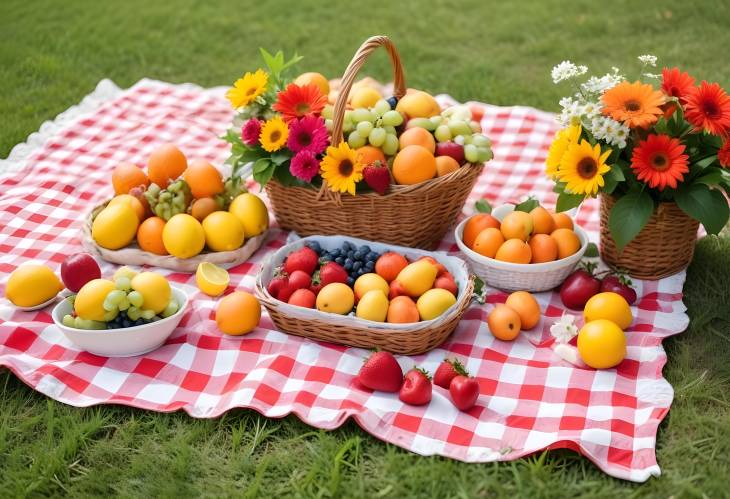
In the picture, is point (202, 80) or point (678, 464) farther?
point (202, 80)

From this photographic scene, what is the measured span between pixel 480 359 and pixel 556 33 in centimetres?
335

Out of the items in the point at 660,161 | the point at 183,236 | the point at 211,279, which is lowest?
the point at 211,279

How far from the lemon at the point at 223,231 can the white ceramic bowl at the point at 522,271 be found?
80 centimetres

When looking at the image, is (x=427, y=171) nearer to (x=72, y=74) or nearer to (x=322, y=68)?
(x=322, y=68)

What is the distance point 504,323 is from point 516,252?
29 centimetres

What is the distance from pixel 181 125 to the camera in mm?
4156

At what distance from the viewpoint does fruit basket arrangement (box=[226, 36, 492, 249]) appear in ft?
9.12

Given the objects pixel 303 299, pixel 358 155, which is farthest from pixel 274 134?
pixel 303 299

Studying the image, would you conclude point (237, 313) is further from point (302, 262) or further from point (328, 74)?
point (328, 74)

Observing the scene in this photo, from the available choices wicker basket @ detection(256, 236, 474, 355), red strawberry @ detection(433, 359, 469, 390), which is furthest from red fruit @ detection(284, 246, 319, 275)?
red strawberry @ detection(433, 359, 469, 390)

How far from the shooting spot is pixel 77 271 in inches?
108

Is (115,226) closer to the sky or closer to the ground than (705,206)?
closer to the ground

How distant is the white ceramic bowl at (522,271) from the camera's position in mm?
2736

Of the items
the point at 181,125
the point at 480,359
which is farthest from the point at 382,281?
the point at 181,125
